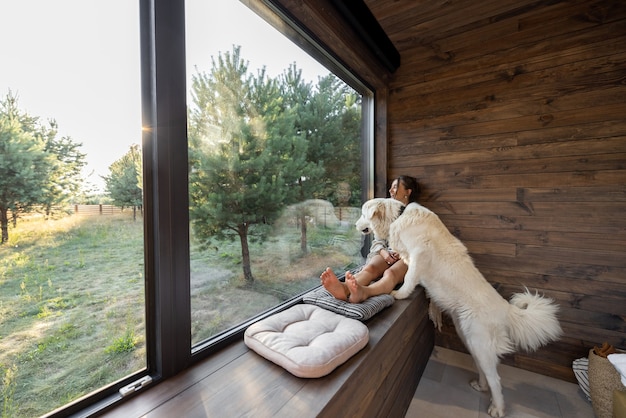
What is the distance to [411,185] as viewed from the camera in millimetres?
2326

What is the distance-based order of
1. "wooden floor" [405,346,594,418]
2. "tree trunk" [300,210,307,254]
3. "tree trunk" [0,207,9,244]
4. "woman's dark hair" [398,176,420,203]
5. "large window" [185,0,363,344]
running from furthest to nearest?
"woman's dark hair" [398,176,420,203] → "tree trunk" [300,210,307,254] → "wooden floor" [405,346,594,418] → "large window" [185,0,363,344] → "tree trunk" [0,207,9,244]

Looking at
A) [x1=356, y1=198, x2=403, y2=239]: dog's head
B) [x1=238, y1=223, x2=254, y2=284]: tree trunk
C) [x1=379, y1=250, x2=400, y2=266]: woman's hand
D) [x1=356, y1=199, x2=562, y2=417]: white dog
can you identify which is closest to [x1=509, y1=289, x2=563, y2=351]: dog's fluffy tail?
[x1=356, y1=199, x2=562, y2=417]: white dog

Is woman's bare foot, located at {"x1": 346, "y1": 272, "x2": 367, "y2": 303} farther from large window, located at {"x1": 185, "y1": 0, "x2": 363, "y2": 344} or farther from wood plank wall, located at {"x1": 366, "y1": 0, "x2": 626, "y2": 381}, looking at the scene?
wood plank wall, located at {"x1": 366, "y1": 0, "x2": 626, "y2": 381}

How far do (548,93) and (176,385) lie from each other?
110 inches

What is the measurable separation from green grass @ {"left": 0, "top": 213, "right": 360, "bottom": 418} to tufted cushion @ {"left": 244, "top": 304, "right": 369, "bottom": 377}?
0.92 feet

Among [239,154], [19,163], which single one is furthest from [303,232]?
[19,163]

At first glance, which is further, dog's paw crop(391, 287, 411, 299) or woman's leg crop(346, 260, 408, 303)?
dog's paw crop(391, 287, 411, 299)

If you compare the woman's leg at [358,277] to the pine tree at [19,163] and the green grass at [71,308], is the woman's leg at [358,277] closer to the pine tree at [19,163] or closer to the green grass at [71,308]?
the green grass at [71,308]

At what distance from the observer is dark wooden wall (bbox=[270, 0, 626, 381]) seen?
1718mm

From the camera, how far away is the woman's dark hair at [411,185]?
2311 mm

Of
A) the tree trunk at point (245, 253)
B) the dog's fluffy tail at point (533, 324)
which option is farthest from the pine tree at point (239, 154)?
the dog's fluffy tail at point (533, 324)

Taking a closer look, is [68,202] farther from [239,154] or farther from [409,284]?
[409,284]

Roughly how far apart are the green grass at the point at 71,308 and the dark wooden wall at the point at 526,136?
57.5 inches

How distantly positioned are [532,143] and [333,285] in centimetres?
185
